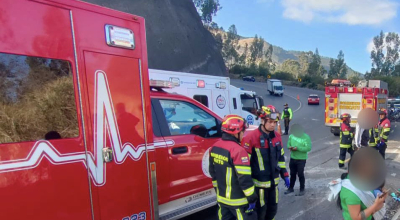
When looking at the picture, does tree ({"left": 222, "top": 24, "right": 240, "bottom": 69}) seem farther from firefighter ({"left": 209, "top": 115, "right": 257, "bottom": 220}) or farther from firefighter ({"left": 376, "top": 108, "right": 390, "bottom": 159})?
firefighter ({"left": 209, "top": 115, "right": 257, "bottom": 220})

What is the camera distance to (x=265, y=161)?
3373mm

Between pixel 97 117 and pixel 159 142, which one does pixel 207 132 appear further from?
pixel 97 117

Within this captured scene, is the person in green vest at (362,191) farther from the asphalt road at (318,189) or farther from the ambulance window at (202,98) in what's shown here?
the ambulance window at (202,98)

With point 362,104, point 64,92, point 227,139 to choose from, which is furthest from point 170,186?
point 362,104

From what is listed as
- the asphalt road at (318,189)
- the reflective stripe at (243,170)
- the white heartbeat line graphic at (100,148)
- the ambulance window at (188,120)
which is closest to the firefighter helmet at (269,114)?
the ambulance window at (188,120)

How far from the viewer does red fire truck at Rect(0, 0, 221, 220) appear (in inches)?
87.8

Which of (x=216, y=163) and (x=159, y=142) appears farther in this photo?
(x=159, y=142)

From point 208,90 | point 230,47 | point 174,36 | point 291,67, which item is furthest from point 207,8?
point 208,90

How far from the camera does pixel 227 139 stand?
9.12 ft

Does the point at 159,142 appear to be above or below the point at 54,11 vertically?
below

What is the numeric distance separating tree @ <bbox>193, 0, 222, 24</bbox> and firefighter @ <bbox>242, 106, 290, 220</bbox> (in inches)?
2556

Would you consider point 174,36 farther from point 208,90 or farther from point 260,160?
point 260,160

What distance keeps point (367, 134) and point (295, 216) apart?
3601 millimetres

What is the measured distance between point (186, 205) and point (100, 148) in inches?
64.3
